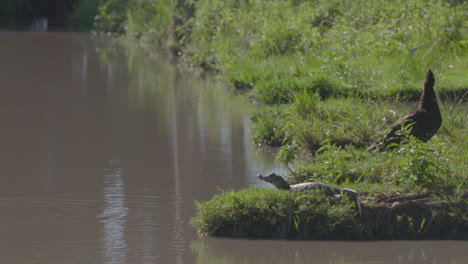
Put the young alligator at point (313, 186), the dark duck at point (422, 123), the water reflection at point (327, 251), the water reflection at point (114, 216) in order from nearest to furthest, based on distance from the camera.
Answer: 1. the water reflection at point (327, 251)
2. the water reflection at point (114, 216)
3. the young alligator at point (313, 186)
4. the dark duck at point (422, 123)

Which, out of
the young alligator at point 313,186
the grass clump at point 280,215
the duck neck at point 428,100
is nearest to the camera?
the grass clump at point 280,215

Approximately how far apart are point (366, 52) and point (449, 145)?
731 cm

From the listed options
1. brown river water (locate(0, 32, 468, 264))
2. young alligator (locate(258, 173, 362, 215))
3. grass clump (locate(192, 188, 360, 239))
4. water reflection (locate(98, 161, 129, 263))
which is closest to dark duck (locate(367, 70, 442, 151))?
brown river water (locate(0, 32, 468, 264))

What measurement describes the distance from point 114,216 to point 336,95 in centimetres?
627

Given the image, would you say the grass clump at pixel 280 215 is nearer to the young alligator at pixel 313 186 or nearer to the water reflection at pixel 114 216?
the young alligator at pixel 313 186

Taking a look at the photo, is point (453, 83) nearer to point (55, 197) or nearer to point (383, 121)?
point (383, 121)

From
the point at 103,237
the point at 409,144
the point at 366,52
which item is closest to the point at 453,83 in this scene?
the point at 366,52

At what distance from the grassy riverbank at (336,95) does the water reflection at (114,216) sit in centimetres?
72

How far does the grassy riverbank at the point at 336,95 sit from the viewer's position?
743cm

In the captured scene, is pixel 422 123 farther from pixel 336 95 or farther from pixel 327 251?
pixel 336 95

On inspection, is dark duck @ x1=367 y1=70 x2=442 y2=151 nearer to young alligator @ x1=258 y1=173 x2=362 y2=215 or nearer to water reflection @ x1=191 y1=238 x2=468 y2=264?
young alligator @ x1=258 y1=173 x2=362 y2=215

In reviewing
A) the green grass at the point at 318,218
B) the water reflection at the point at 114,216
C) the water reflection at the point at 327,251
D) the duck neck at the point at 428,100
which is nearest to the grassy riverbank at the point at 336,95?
the green grass at the point at 318,218

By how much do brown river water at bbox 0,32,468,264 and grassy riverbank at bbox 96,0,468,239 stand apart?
0.22 m

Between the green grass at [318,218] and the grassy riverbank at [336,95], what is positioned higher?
the grassy riverbank at [336,95]
